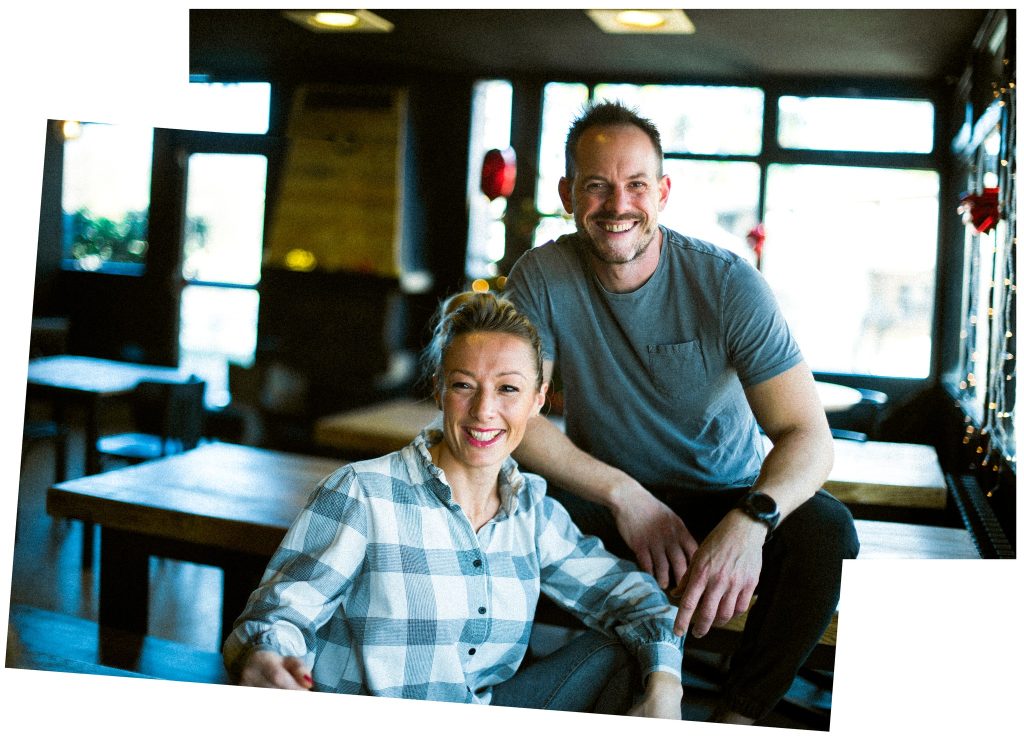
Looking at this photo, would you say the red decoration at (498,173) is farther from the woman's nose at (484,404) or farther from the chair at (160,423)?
the chair at (160,423)

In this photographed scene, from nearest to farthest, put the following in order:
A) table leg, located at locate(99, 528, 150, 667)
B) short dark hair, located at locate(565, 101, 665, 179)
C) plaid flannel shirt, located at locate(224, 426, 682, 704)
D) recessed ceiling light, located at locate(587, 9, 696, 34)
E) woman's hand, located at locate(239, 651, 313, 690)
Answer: woman's hand, located at locate(239, 651, 313, 690) → plaid flannel shirt, located at locate(224, 426, 682, 704) → short dark hair, located at locate(565, 101, 665, 179) → recessed ceiling light, located at locate(587, 9, 696, 34) → table leg, located at locate(99, 528, 150, 667)

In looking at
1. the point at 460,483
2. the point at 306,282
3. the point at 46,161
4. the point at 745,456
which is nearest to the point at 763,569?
the point at 745,456

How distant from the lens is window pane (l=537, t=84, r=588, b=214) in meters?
2.39

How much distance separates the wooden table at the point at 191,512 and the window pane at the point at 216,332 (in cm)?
19

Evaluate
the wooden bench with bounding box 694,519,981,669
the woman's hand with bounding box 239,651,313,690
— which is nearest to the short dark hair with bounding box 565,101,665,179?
the wooden bench with bounding box 694,519,981,669

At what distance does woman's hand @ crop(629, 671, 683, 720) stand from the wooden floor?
0.47 metres

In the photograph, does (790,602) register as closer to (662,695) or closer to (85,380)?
(662,695)

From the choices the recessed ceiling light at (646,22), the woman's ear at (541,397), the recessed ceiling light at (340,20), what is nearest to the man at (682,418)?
the woman's ear at (541,397)

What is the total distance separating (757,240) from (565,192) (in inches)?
17.5

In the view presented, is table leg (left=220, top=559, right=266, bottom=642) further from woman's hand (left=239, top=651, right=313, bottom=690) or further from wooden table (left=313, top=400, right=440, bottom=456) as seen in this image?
woman's hand (left=239, top=651, right=313, bottom=690)

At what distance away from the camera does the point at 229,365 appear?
2.70 metres

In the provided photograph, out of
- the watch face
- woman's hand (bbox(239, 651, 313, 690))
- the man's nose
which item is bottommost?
woman's hand (bbox(239, 651, 313, 690))

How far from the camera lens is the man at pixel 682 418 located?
2.27 m

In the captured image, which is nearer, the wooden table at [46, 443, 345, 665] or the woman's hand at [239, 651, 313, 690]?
the woman's hand at [239, 651, 313, 690]
